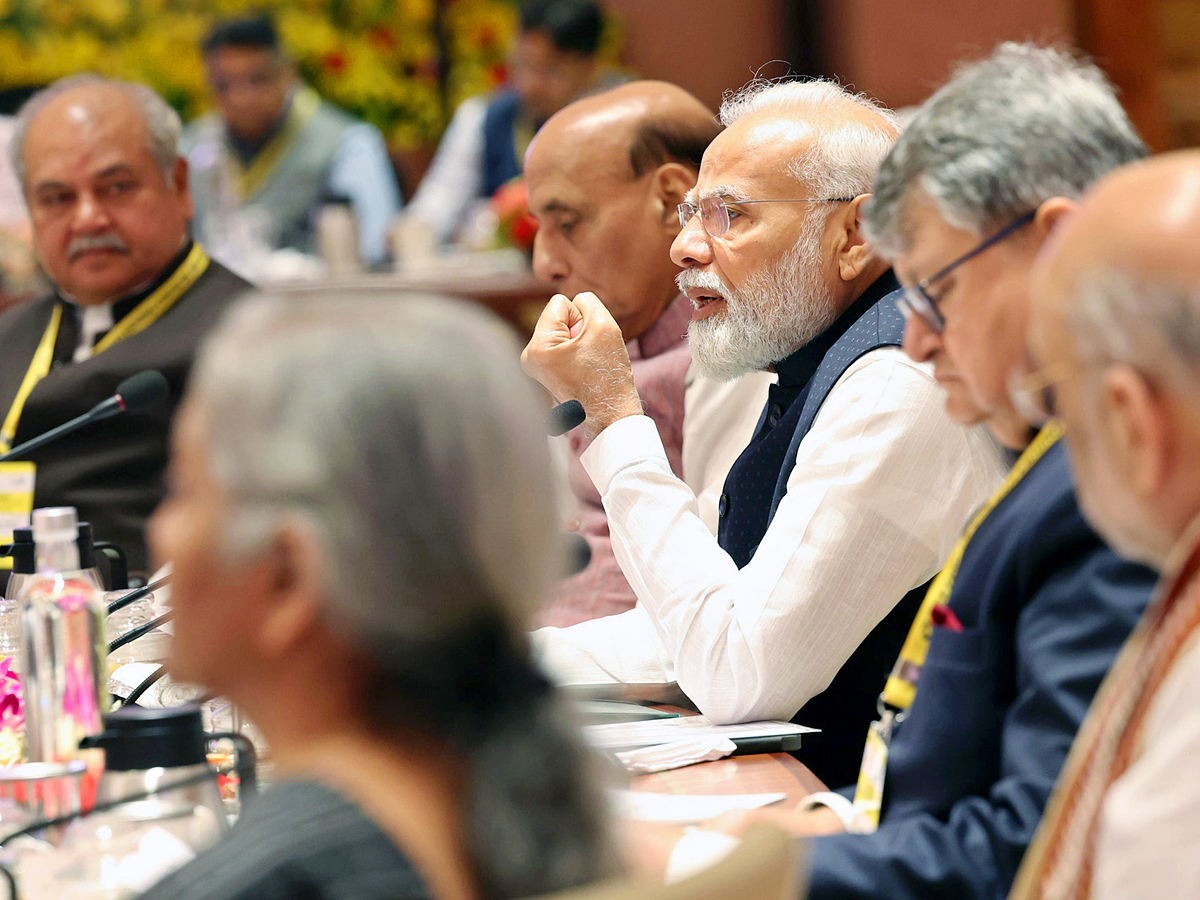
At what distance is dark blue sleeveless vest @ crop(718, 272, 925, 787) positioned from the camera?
1.75 m

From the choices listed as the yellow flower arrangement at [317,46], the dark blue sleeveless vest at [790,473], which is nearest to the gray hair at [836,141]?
the dark blue sleeveless vest at [790,473]

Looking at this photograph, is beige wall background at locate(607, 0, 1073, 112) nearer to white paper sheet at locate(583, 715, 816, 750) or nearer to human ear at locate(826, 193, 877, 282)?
human ear at locate(826, 193, 877, 282)

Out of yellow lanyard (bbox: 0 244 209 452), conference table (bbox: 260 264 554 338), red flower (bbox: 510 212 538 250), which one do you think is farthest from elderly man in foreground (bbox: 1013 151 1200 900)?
red flower (bbox: 510 212 538 250)

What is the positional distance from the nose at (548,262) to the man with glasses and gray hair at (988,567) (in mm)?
1178

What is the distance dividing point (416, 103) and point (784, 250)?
5054 millimetres

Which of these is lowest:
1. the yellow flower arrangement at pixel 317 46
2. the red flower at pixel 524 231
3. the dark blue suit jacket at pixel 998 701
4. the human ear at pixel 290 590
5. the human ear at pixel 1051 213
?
the dark blue suit jacket at pixel 998 701

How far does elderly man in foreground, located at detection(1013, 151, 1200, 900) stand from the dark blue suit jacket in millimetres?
137

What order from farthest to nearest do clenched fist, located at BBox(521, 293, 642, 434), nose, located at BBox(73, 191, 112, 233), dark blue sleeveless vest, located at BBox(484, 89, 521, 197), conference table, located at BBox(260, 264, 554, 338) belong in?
dark blue sleeveless vest, located at BBox(484, 89, 521, 197), conference table, located at BBox(260, 264, 554, 338), nose, located at BBox(73, 191, 112, 233), clenched fist, located at BBox(521, 293, 642, 434)

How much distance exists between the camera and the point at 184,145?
20.3ft

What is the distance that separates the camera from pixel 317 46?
6.48 m

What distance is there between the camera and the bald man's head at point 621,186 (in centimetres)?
247

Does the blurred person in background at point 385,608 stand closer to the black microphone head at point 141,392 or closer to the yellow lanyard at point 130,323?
the black microphone head at point 141,392

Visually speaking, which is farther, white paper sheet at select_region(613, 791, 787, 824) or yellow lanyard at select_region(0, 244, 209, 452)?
yellow lanyard at select_region(0, 244, 209, 452)

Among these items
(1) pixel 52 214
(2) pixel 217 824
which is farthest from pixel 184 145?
(2) pixel 217 824
